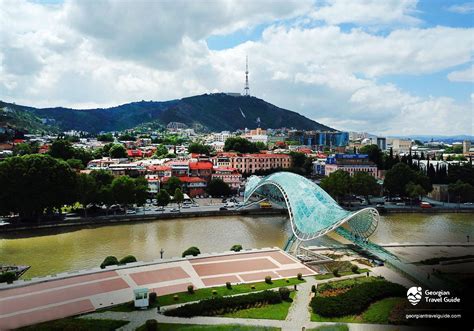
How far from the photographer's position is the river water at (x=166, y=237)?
2066 centimetres

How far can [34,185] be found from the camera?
27.4 metres

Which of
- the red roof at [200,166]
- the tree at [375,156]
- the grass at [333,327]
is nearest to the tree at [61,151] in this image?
the red roof at [200,166]

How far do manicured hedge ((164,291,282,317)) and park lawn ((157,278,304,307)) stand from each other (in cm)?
82

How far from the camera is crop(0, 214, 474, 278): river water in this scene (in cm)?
2066

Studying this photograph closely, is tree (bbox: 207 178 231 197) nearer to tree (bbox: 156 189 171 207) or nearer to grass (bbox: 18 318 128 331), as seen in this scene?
tree (bbox: 156 189 171 207)

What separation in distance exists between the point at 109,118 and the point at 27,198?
179 meters

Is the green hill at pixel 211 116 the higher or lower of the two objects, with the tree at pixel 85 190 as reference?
higher

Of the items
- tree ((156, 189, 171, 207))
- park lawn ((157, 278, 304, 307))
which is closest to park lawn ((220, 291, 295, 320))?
park lawn ((157, 278, 304, 307))

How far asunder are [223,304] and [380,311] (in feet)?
14.7

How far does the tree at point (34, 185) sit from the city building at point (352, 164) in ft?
94.0

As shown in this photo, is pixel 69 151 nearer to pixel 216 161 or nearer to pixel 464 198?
pixel 216 161

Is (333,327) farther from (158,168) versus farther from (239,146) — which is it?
(239,146)

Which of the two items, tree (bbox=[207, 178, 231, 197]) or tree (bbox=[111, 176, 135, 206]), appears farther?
tree (bbox=[207, 178, 231, 197])

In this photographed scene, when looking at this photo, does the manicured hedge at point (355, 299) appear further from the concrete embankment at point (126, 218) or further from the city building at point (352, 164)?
the city building at point (352, 164)
